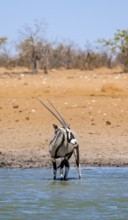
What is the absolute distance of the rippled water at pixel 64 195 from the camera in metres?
10.1

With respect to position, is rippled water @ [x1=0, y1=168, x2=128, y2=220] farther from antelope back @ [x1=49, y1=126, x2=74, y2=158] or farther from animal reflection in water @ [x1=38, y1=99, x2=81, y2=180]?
antelope back @ [x1=49, y1=126, x2=74, y2=158]

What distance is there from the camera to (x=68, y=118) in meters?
18.9

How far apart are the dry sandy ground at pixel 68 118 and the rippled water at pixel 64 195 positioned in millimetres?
1147

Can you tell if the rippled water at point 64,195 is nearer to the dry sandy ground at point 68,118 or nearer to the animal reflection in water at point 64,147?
the animal reflection in water at point 64,147

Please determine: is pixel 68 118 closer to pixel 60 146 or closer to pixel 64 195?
pixel 60 146

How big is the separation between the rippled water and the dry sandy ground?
1147 millimetres

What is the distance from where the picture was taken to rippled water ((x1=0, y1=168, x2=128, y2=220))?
1014cm

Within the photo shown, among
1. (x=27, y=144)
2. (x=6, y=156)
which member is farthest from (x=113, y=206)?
(x=27, y=144)

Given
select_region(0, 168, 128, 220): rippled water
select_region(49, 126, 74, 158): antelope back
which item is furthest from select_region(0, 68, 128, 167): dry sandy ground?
select_region(49, 126, 74, 158): antelope back

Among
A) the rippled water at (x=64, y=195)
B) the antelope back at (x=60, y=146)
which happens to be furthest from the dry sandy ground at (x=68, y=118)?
the antelope back at (x=60, y=146)

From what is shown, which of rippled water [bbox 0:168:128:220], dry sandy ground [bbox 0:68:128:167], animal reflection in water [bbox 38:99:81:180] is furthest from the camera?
dry sandy ground [bbox 0:68:128:167]

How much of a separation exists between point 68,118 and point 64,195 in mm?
7559

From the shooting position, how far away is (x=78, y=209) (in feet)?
34.1

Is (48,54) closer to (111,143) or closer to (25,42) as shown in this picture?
(25,42)
